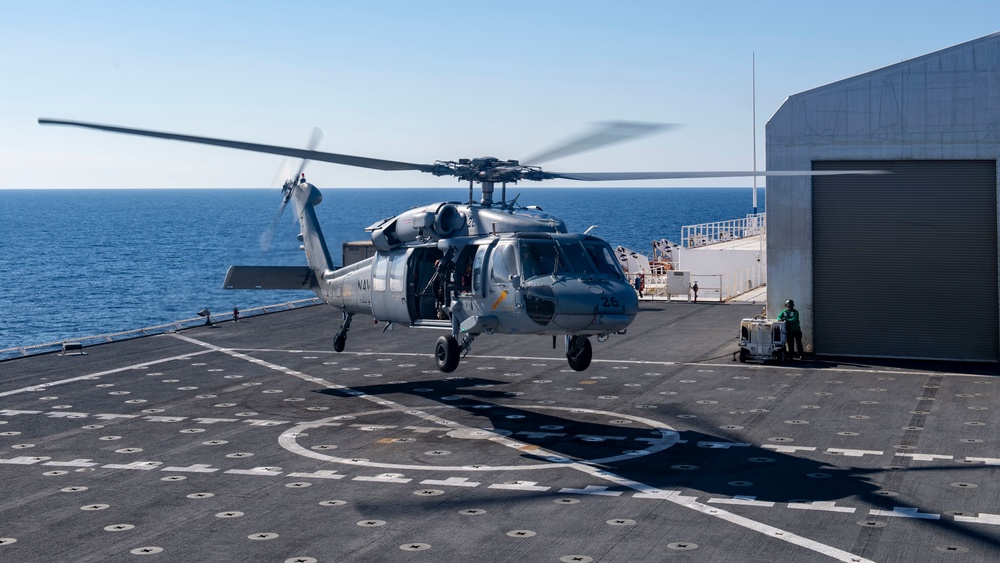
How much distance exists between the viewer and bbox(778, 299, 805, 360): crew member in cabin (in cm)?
3434

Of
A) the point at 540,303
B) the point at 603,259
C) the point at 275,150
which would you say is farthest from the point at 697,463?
the point at 275,150

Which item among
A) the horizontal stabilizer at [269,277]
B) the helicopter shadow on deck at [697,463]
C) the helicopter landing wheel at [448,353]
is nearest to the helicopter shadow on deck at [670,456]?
the helicopter shadow on deck at [697,463]

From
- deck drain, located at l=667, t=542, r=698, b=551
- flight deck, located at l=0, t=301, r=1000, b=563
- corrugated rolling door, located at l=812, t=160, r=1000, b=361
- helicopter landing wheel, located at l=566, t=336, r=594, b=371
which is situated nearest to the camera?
deck drain, located at l=667, t=542, r=698, b=551

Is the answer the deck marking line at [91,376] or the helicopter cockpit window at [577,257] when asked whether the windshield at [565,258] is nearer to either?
the helicopter cockpit window at [577,257]

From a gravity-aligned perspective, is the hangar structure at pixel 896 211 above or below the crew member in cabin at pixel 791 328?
above

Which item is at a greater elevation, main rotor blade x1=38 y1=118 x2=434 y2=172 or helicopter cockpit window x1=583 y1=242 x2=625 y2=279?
main rotor blade x1=38 y1=118 x2=434 y2=172

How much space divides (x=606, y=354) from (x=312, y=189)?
38.3ft

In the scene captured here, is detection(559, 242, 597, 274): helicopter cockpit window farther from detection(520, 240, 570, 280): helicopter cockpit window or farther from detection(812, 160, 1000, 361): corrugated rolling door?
detection(812, 160, 1000, 361): corrugated rolling door

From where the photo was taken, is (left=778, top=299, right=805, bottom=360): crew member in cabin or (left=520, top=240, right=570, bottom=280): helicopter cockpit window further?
(left=778, top=299, right=805, bottom=360): crew member in cabin

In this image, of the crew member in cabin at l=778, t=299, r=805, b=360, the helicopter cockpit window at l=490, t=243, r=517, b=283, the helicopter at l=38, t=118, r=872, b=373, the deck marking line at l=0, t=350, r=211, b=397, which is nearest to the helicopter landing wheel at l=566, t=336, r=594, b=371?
the helicopter at l=38, t=118, r=872, b=373

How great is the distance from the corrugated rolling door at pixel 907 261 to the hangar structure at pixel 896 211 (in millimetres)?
35

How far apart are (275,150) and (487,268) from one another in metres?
5.62

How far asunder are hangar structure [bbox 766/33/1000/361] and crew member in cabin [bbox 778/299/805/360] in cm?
160

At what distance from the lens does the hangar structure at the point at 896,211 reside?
3431cm
